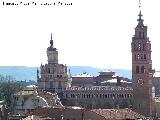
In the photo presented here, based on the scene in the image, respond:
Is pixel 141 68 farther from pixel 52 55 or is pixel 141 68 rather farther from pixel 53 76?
pixel 52 55

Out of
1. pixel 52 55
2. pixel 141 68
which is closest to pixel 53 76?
pixel 52 55

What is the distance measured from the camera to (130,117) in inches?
2899

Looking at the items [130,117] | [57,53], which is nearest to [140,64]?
[57,53]

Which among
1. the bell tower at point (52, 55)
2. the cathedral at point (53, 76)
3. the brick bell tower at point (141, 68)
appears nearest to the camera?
the brick bell tower at point (141, 68)

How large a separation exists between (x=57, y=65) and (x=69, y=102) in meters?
6.75

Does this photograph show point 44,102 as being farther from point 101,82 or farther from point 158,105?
point 101,82

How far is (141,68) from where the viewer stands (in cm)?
10331

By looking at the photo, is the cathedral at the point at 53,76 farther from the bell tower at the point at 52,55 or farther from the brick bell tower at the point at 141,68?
the brick bell tower at the point at 141,68

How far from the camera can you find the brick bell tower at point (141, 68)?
103 m

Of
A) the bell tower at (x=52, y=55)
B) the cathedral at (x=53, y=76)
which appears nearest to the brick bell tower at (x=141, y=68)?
the cathedral at (x=53, y=76)

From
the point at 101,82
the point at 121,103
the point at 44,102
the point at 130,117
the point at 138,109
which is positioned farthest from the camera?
the point at 101,82

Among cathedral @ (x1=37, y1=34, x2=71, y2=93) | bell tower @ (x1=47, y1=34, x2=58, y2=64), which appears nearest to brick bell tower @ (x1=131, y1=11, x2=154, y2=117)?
cathedral @ (x1=37, y1=34, x2=71, y2=93)

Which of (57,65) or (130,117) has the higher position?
(57,65)

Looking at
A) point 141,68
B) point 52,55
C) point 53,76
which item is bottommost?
point 53,76
